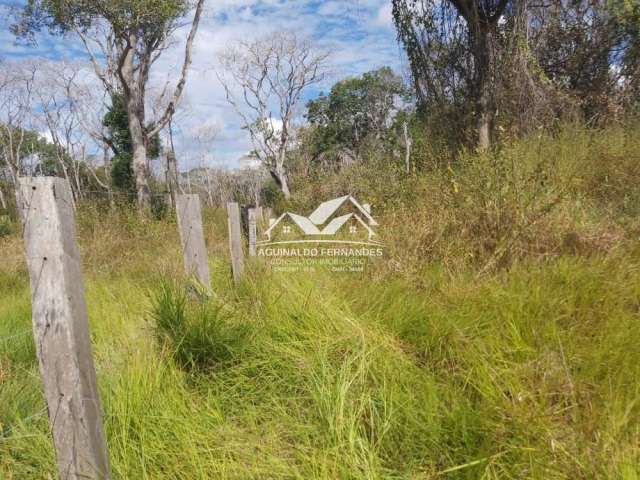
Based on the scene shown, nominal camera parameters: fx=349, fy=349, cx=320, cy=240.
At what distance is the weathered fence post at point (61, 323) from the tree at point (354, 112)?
2653cm

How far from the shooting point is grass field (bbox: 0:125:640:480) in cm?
130

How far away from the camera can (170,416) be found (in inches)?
62.0

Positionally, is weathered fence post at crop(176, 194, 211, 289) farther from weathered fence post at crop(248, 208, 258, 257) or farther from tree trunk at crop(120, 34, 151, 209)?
tree trunk at crop(120, 34, 151, 209)

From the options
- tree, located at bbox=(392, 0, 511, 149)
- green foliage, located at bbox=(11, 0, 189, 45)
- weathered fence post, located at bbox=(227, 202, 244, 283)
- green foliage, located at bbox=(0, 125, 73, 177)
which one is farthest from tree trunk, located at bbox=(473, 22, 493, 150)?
green foliage, located at bbox=(0, 125, 73, 177)

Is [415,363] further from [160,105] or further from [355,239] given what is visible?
[160,105]

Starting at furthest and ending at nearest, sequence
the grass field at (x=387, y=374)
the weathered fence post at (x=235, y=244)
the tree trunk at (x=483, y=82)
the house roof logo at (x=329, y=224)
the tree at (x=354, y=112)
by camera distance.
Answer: the tree at (x=354, y=112) → the tree trunk at (x=483, y=82) → the house roof logo at (x=329, y=224) → the weathered fence post at (x=235, y=244) → the grass field at (x=387, y=374)

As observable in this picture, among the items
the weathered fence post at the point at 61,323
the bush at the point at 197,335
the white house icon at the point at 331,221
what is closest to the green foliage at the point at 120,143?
the white house icon at the point at 331,221

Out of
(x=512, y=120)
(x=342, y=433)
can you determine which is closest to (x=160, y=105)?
(x=512, y=120)

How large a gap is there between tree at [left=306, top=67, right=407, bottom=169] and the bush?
2558 centimetres

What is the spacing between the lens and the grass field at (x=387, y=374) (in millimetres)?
1305

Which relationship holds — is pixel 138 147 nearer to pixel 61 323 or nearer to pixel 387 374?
pixel 61 323

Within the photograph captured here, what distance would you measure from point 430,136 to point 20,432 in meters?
5.24

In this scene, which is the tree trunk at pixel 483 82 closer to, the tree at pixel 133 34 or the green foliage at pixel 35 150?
the tree at pixel 133 34

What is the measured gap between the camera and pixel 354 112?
27.9 metres
